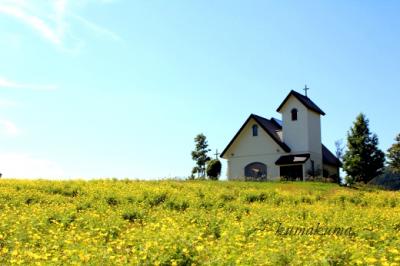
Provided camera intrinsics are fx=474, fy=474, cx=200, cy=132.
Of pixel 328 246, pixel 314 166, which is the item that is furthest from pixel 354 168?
pixel 328 246

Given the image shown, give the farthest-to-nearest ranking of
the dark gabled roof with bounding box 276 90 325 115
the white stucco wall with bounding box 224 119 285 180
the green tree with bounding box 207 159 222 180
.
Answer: the green tree with bounding box 207 159 222 180 < the dark gabled roof with bounding box 276 90 325 115 < the white stucco wall with bounding box 224 119 285 180

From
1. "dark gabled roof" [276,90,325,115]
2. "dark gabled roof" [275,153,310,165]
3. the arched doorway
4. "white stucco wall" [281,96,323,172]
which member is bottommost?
the arched doorway

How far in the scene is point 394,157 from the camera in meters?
53.3

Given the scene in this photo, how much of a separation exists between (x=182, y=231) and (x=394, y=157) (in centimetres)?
4913

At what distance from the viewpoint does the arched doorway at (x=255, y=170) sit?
40.9 metres

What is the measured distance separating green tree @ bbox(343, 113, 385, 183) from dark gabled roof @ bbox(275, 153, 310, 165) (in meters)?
11.0

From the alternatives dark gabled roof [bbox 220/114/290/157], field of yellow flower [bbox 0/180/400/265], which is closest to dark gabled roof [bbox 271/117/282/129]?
dark gabled roof [bbox 220/114/290/157]

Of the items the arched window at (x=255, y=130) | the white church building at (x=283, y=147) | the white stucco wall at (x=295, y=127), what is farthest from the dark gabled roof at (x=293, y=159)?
the arched window at (x=255, y=130)

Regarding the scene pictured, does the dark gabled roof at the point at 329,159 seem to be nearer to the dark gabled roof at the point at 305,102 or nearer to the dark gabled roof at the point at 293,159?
the dark gabled roof at the point at 305,102

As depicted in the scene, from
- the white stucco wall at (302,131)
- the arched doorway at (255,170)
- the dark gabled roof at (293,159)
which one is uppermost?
the white stucco wall at (302,131)

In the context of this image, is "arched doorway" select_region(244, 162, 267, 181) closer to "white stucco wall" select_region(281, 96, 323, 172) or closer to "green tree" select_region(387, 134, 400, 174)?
"white stucco wall" select_region(281, 96, 323, 172)

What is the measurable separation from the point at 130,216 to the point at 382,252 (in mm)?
8397

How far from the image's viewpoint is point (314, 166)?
4081cm

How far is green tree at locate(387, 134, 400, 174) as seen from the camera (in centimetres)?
5241
